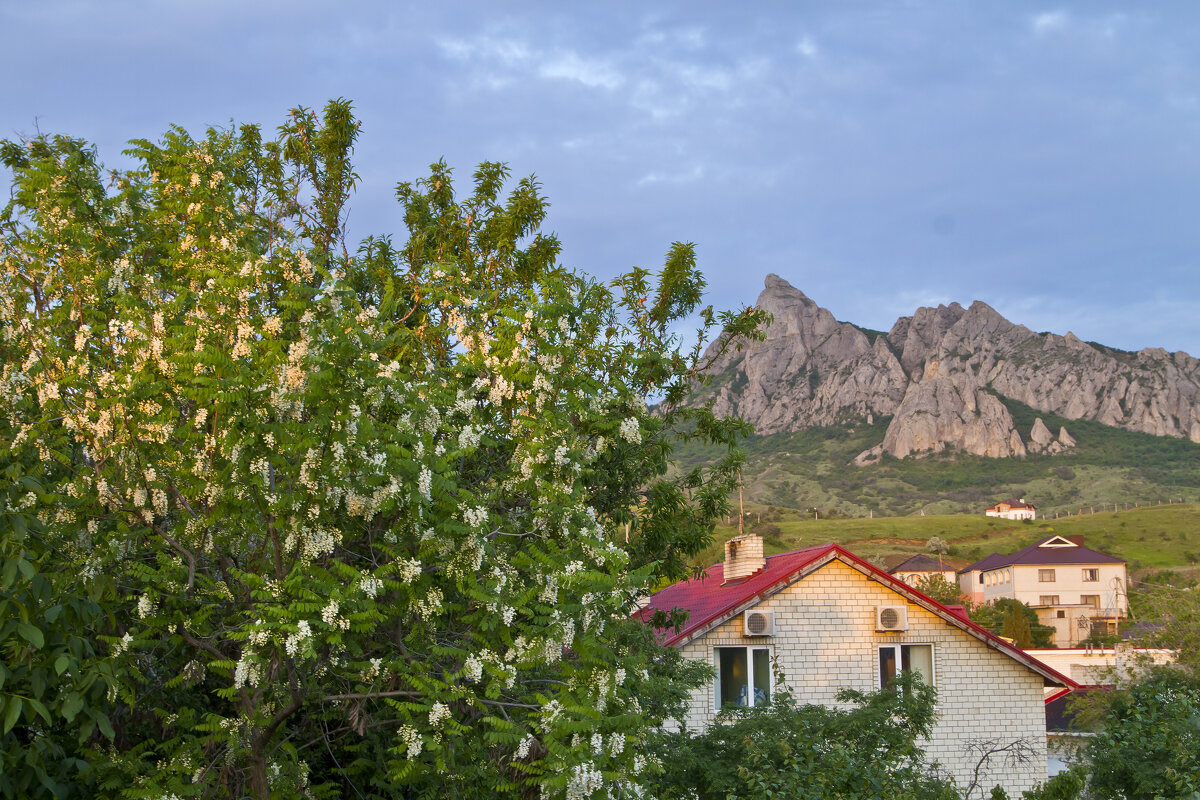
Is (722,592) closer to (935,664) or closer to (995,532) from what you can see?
(935,664)

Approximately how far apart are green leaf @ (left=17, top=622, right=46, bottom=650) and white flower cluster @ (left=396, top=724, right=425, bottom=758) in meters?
2.49

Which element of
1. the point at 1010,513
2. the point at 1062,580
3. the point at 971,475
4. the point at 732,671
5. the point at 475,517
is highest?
the point at 971,475

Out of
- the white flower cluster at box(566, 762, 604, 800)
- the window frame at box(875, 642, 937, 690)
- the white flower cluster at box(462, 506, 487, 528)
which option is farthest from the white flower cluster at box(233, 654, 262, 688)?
the window frame at box(875, 642, 937, 690)

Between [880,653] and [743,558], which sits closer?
[880,653]

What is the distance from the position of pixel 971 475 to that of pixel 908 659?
149085 mm

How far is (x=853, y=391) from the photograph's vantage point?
188625mm

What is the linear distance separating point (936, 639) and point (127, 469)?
2226 cm

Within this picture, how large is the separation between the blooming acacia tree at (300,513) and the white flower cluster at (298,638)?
0.07 ft

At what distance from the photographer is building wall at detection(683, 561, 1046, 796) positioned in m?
24.1

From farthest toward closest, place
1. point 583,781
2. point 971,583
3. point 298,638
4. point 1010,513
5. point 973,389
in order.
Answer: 1. point 973,389
2. point 1010,513
3. point 971,583
4. point 583,781
5. point 298,638

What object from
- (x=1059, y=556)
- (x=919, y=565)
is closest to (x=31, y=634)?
(x=919, y=565)

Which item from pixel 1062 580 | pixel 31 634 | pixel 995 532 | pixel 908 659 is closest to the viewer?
pixel 31 634

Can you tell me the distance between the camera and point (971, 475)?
535 feet

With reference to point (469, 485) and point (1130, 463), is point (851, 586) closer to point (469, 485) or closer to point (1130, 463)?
point (469, 485)
